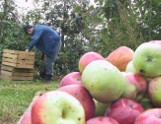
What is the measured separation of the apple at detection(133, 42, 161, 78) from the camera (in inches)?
51.9

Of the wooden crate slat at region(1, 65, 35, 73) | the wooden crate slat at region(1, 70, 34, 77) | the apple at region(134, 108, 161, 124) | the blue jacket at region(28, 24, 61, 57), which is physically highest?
the apple at region(134, 108, 161, 124)

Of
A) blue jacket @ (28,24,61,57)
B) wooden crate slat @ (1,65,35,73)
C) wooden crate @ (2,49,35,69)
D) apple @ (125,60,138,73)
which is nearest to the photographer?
apple @ (125,60,138,73)

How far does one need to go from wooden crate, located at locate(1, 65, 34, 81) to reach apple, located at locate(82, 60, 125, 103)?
24.0 feet

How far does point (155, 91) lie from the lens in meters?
1.26

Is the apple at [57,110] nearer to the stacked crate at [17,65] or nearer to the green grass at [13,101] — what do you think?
the green grass at [13,101]

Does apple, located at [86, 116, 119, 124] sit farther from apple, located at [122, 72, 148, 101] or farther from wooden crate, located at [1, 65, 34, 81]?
wooden crate, located at [1, 65, 34, 81]

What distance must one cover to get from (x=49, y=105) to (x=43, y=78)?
827cm

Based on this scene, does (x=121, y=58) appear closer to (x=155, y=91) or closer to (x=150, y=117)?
(x=155, y=91)

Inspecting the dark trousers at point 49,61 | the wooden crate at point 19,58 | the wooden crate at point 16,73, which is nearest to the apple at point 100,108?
the wooden crate at point 19,58

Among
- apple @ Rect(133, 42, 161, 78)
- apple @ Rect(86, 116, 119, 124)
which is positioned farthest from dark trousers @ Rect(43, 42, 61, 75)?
apple @ Rect(86, 116, 119, 124)

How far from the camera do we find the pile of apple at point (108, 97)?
1.05 metres

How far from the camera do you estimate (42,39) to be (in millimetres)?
8750

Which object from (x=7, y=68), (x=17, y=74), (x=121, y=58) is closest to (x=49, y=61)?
(x=17, y=74)

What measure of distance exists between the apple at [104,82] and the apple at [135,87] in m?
0.05
